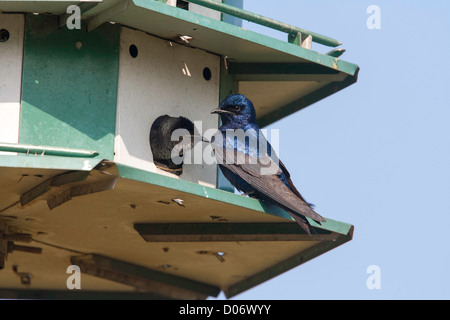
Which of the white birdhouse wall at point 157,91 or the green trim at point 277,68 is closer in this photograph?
the white birdhouse wall at point 157,91

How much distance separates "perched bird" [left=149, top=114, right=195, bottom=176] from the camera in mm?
7828

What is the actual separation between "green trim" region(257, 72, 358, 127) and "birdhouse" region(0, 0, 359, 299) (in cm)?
2

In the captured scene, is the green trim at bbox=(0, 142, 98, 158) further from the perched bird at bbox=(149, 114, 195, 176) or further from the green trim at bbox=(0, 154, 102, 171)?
the perched bird at bbox=(149, 114, 195, 176)

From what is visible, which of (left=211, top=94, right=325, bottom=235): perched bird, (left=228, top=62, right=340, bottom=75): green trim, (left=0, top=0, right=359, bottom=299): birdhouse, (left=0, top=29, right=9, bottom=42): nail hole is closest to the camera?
(left=0, top=0, right=359, bottom=299): birdhouse

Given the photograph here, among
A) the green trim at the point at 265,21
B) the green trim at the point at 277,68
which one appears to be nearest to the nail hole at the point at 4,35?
the green trim at the point at 265,21

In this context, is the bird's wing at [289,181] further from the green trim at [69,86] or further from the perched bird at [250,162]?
the green trim at [69,86]

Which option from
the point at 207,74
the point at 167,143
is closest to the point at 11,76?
the point at 167,143

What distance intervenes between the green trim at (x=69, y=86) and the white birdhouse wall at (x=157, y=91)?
3.0 inches

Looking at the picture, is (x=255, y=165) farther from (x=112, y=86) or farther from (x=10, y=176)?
(x=10, y=176)

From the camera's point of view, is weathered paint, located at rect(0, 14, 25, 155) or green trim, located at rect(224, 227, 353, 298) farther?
green trim, located at rect(224, 227, 353, 298)

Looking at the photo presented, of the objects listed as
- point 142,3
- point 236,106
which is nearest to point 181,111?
point 236,106

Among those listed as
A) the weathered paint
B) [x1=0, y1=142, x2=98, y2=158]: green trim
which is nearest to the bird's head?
the weathered paint

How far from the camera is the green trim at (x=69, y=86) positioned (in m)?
7.46

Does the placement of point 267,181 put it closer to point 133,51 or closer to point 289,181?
point 289,181
